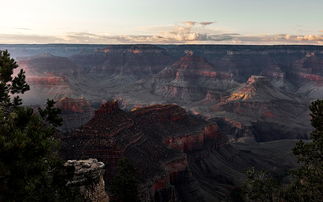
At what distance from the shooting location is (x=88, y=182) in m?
28.1

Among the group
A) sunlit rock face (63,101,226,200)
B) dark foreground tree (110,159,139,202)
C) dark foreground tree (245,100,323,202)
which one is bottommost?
sunlit rock face (63,101,226,200)

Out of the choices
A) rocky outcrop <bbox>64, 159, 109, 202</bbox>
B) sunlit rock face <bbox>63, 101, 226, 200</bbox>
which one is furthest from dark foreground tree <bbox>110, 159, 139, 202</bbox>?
sunlit rock face <bbox>63, 101, 226, 200</bbox>

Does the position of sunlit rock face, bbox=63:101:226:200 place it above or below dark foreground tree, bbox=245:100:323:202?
below

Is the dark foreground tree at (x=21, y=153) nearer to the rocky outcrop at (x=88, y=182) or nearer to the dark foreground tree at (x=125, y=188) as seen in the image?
the rocky outcrop at (x=88, y=182)

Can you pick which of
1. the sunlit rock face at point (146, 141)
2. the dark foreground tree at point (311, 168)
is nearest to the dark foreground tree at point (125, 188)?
the dark foreground tree at point (311, 168)

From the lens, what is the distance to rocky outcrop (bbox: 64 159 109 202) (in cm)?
2730

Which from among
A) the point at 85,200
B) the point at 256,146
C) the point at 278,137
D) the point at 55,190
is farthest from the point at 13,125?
the point at 278,137

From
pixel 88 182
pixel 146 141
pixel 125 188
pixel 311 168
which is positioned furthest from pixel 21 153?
pixel 146 141

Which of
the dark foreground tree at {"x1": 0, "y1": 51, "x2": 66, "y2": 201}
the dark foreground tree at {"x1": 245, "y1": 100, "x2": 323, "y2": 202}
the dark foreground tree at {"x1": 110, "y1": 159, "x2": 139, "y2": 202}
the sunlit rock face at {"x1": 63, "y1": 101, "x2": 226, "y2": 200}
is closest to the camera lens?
the dark foreground tree at {"x1": 0, "y1": 51, "x2": 66, "y2": 201}

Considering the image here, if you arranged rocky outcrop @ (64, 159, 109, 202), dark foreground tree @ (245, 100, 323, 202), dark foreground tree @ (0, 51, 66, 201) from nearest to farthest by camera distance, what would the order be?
dark foreground tree @ (0, 51, 66, 201)
rocky outcrop @ (64, 159, 109, 202)
dark foreground tree @ (245, 100, 323, 202)

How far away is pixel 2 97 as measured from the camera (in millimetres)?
21984

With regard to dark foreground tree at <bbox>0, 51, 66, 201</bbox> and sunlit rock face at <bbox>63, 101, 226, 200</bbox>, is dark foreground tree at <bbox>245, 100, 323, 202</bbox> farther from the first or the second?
sunlit rock face at <bbox>63, 101, 226, 200</bbox>

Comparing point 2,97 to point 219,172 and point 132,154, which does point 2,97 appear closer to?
point 132,154

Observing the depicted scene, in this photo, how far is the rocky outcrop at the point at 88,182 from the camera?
27298 mm
